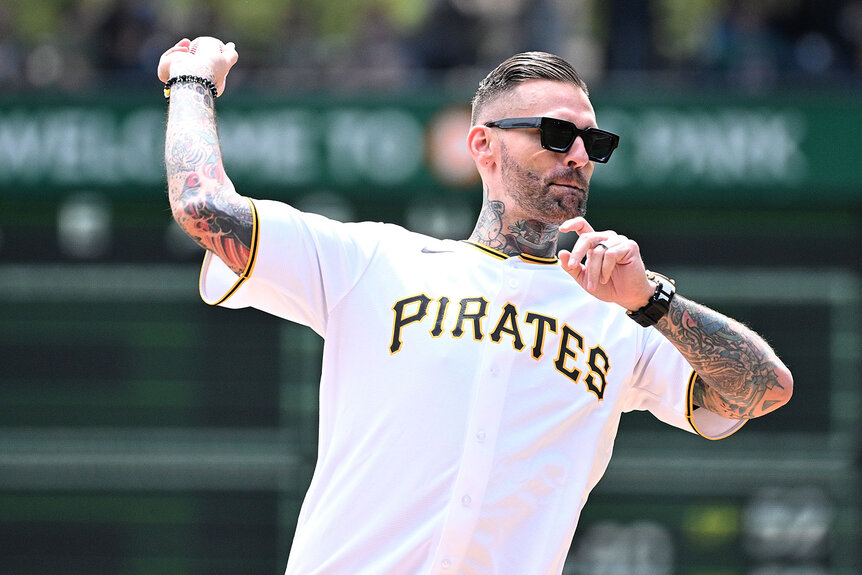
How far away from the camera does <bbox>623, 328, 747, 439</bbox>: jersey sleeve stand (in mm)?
3432

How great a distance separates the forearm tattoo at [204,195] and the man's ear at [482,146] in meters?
0.74

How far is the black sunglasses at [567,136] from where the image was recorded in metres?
3.34

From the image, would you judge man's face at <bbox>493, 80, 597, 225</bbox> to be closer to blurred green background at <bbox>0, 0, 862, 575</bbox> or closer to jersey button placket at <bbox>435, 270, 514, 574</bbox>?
jersey button placket at <bbox>435, 270, 514, 574</bbox>

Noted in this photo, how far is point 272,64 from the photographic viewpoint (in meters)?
10.2

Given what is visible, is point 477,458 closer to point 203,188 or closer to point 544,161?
point 544,161

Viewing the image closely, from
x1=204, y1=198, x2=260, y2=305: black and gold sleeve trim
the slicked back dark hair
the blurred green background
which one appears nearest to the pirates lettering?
x1=204, y1=198, x2=260, y2=305: black and gold sleeve trim

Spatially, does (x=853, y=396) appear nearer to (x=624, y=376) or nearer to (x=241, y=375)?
(x=241, y=375)

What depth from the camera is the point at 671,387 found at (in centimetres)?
344

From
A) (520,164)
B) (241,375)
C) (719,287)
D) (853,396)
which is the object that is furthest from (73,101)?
(520,164)

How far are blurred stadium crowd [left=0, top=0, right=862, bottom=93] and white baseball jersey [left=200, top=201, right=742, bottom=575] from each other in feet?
19.5

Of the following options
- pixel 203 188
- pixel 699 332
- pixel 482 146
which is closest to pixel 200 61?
pixel 203 188

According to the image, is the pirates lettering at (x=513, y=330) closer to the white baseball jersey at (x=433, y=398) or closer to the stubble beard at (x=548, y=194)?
the white baseball jersey at (x=433, y=398)

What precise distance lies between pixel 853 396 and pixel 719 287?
3.64ft

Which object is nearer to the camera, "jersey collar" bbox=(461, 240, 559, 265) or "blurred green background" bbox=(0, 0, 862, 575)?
"jersey collar" bbox=(461, 240, 559, 265)
